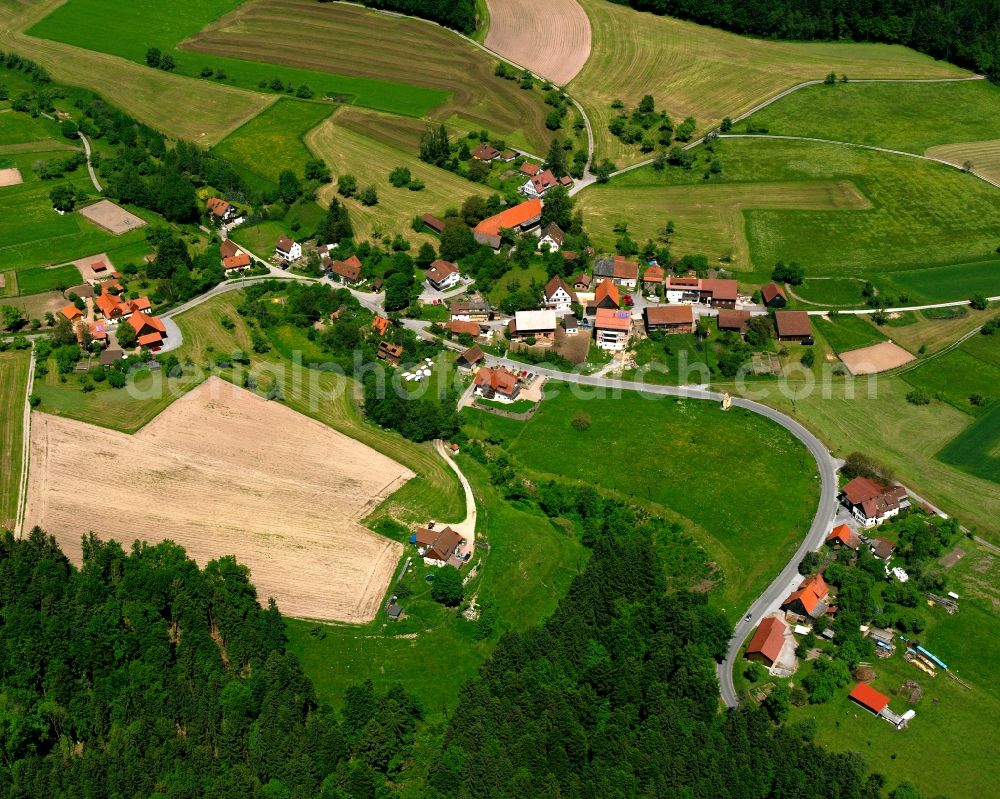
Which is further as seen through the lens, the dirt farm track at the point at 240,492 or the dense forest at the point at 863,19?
the dense forest at the point at 863,19

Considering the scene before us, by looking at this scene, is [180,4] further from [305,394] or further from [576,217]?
[305,394]

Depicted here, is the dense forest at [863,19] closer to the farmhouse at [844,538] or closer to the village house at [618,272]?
the village house at [618,272]

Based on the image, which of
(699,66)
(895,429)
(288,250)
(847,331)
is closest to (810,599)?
(895,429)

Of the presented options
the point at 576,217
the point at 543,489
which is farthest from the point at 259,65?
the point at 543,489

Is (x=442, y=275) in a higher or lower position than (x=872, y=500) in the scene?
lower

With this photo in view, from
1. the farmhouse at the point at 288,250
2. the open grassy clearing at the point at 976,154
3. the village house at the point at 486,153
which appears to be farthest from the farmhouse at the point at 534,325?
the open grassy clearing at the point at 976,154

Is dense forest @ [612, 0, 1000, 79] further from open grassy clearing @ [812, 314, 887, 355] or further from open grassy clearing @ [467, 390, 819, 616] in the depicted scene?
open grassy clearing @ [467, 390, 819, 616]

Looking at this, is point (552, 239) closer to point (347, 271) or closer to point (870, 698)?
point (347, 271)
